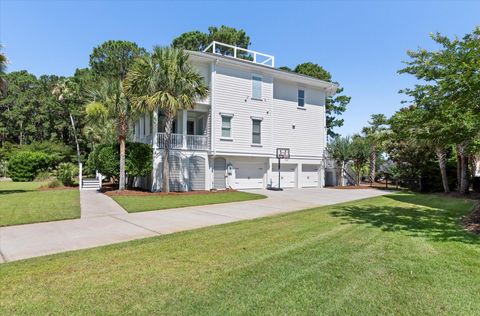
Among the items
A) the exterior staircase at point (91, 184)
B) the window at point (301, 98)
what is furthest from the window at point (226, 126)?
the exterior staircase at point (91, 184)

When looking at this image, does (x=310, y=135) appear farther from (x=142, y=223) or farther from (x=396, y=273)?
(x=396, y=273)

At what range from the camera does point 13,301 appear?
129 inches

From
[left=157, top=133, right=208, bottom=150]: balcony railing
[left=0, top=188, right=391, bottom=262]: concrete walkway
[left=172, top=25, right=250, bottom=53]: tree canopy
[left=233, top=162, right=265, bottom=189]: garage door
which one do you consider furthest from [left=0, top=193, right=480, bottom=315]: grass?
[left=172, top=25, right=250, bottom=53]: tree canopy

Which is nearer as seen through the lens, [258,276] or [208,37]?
[258,276]

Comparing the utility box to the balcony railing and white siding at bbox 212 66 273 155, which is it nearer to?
white siding at bbox 212 66 273 155

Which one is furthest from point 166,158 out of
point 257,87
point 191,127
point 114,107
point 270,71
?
point 270,71

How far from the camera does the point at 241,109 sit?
19844 mm

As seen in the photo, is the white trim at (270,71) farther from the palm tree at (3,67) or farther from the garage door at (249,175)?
the palm tree at (3,67)

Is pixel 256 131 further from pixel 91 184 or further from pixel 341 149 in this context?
pixel 91 184

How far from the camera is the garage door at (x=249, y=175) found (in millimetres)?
20180

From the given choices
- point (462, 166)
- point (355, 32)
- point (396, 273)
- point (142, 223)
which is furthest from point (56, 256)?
point (462, 166)

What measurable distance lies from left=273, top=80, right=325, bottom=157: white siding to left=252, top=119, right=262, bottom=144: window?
1353 millimetres

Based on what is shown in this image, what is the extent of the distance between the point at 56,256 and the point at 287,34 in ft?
60.3

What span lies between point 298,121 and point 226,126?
6.25 m
